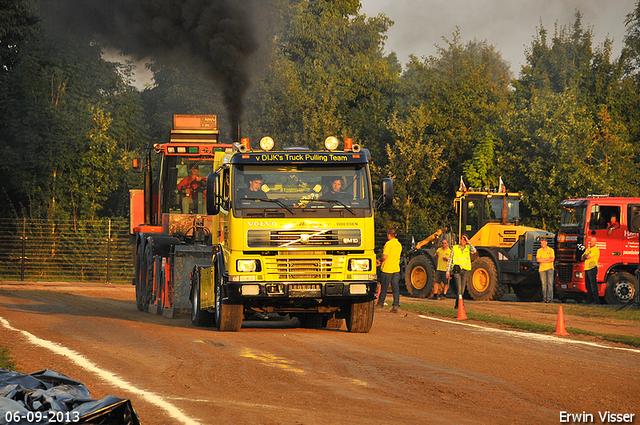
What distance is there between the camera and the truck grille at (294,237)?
13.8 m

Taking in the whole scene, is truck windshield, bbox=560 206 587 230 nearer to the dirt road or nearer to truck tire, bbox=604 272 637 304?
truck tire, bbox=604 272 637 304

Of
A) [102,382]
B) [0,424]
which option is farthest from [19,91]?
[0,424]

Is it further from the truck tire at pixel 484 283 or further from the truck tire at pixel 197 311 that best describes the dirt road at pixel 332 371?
the truck tire at pixel 484 283

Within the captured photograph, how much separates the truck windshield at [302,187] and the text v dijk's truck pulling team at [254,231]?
2 cm

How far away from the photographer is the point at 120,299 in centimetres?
2647

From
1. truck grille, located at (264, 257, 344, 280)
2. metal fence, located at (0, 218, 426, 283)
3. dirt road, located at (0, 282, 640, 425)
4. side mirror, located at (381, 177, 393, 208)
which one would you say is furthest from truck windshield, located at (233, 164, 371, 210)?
metal fence, located at (0, 218, 426, 283)

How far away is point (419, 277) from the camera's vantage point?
2970cm

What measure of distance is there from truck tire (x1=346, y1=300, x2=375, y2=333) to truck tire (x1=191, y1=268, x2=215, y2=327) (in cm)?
290

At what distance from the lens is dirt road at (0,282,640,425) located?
26.5 ft

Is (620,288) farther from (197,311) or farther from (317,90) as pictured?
(317,90)

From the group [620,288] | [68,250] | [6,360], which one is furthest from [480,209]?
[6,360]

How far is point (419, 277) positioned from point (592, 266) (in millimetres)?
6344

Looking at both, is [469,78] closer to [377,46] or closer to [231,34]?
[377,46]

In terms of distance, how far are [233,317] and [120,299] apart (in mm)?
12480
